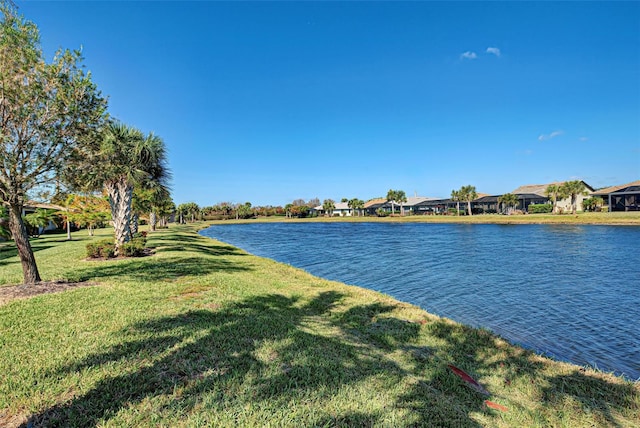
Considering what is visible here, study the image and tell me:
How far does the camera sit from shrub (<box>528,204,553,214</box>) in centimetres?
6494

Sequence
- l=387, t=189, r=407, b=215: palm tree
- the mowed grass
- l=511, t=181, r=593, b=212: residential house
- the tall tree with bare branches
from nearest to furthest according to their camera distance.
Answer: the mowed grass, the tall tree with bare branches, l=511, t=181, r=593, b=212: residential house, l=387, t=189, r=407, b=215: palm tree

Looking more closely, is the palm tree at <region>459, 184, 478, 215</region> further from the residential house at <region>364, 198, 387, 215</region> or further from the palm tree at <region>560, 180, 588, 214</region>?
the residential house at <region>364, 198, 387, 215</region>

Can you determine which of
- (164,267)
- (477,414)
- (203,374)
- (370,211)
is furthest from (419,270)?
(370,211)

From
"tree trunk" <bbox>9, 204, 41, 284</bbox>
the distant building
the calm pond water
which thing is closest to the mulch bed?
"tree trunk" <bbox>9, 204, 41, 284</bbox>

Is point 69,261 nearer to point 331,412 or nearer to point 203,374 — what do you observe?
point 203,374

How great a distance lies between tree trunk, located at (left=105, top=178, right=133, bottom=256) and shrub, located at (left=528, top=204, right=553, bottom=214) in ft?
246

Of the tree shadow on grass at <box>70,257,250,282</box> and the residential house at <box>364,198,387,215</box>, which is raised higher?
the residential house at <box>364,198,387,215</box>

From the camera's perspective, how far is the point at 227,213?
11494cm

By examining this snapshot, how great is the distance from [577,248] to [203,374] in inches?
1101

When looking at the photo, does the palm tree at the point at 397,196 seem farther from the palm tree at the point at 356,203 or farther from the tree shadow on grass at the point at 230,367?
the tree shadow on grass at the point at 230,367

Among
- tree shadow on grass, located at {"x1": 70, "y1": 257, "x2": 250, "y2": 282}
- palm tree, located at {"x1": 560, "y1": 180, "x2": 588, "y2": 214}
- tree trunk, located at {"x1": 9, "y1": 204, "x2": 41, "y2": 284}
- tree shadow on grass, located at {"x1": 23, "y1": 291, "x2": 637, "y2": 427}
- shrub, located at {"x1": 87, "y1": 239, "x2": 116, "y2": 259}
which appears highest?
palm tree, located at {"x1": 560, "y1": 180, "x2": 588, "y2": 214}

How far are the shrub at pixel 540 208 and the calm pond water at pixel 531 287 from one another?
151ft

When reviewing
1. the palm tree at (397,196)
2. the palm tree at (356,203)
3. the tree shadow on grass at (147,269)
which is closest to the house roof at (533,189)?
the palm tree at (397,196)

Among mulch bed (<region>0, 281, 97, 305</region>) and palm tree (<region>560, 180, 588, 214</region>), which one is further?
palm tree (<region>560, 180, 588, 214</region>)
